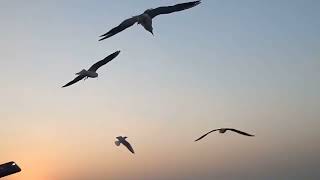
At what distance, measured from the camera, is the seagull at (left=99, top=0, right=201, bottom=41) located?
2783 cm

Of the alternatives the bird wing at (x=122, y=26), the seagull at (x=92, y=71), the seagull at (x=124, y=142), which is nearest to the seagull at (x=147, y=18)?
the bird wing at (x=122, y=26)

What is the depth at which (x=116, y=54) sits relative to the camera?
106 ft

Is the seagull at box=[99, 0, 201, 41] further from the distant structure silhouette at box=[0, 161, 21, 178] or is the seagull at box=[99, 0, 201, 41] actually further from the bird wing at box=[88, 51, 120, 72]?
the distant structure silhouette at box=[0, 161, 21, 178]

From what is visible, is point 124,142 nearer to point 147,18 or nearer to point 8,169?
point 8,169

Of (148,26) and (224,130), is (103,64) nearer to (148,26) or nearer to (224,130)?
(148,26)

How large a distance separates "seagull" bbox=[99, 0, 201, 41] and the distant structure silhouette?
16.2m

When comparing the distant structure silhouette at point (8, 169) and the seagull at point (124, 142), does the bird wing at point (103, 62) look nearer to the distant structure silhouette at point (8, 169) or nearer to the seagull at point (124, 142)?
the seagull at point (124, 142)

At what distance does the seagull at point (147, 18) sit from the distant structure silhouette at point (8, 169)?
1625cm

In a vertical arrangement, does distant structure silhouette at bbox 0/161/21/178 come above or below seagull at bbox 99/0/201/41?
below

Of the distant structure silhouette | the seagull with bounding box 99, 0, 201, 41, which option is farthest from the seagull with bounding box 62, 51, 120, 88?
the distant structure silhouette

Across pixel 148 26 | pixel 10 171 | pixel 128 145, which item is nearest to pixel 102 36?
pixel 148 26

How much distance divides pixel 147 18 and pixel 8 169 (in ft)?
60.1

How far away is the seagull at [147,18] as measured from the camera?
1096 inches

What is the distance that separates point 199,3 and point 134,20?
3914 mm
